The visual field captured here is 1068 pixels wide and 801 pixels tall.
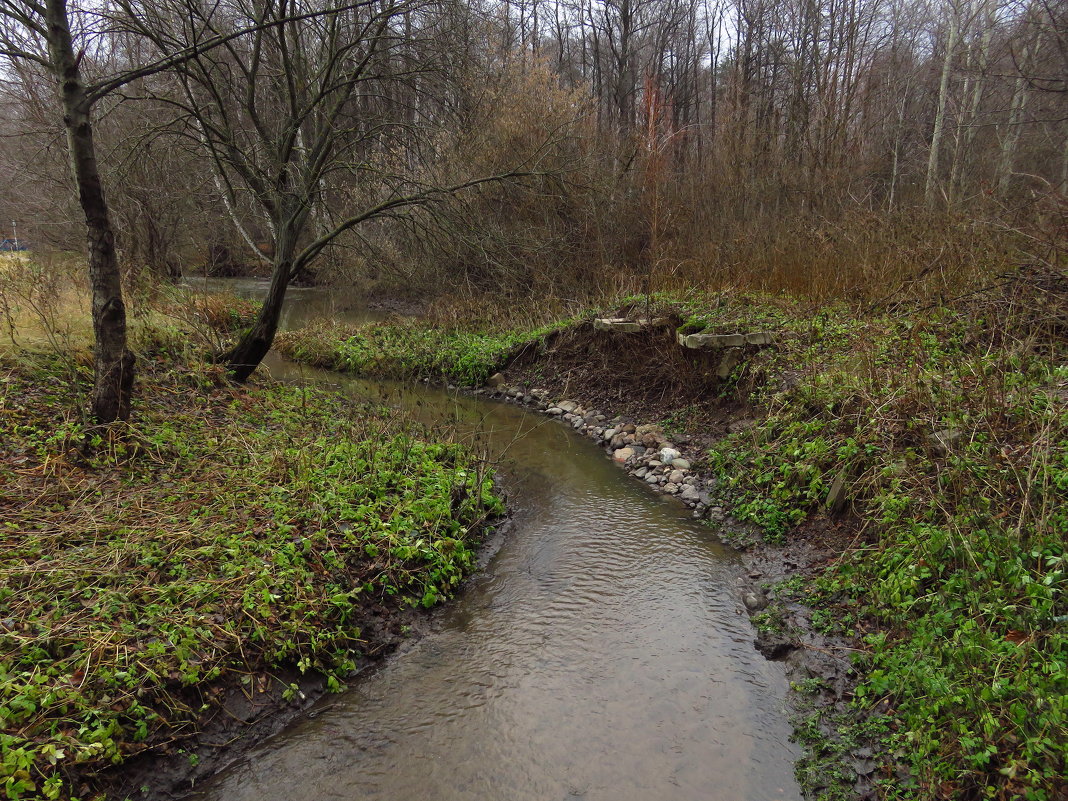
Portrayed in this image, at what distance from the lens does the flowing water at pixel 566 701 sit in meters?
3.29

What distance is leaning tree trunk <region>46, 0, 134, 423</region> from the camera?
16.2ft

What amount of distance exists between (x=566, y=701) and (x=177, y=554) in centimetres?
274

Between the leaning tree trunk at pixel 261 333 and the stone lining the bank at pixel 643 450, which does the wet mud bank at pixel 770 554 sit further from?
the leaning tree trunk at pixel 261 333

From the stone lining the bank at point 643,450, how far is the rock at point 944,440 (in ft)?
7.03

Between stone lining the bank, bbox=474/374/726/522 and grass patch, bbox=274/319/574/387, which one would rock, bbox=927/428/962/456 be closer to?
stone lining the bank, bbox=474/374/726/522

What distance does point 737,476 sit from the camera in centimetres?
650

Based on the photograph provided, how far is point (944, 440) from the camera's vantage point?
172 inches

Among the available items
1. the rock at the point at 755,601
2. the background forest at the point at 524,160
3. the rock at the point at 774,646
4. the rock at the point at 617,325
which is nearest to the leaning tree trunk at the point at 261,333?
the background forest at the point at 524,160

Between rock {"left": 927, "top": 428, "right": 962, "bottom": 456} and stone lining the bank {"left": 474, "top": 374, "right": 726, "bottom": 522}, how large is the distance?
2.14 meters

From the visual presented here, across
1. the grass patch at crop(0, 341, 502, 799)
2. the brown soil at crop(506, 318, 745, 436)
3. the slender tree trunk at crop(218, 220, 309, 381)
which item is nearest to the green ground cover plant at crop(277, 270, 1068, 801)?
the brown soil at crop(506, 318, 745, 436)

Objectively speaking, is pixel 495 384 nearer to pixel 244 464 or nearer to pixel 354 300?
pixel 244 464

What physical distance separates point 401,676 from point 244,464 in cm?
271

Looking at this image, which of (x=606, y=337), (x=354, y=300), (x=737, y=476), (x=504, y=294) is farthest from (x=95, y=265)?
(x=354, y=300)

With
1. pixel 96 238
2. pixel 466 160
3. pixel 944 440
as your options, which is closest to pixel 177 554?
pixel 96 238
